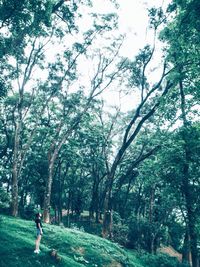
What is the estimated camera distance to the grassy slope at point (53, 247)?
569 inches

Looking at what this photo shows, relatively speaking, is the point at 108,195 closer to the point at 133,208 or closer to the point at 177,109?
the point at 177,109

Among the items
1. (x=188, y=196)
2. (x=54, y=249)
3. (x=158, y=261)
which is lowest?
(x=158, y=261)

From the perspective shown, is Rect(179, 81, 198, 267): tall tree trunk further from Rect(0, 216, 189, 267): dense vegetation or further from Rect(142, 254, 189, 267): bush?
Rect(142, 254, 189, 267): bush

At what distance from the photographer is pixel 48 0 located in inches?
575

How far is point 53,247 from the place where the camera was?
701 inches

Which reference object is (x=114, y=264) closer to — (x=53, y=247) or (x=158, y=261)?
(x=53, y=247)

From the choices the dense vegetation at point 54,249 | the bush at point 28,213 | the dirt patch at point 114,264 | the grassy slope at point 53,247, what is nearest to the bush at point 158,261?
the dense vegetation at point 54,249

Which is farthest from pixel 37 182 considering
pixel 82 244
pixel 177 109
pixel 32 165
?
pixel 177 109

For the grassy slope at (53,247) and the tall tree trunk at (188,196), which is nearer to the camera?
the grassy slope at (53,247)

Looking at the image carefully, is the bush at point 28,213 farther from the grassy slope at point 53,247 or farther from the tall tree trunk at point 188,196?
the tall tree trunk at point 188,196

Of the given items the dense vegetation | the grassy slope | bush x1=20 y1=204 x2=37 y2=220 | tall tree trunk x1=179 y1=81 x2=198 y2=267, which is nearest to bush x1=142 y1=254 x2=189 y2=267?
the dense vegetation

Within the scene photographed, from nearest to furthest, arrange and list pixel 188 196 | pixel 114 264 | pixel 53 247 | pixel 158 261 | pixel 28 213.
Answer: pixel 53 247 < pixel 114 264 < pixel 188 196 < pixel 158 261 < pixel 28 213

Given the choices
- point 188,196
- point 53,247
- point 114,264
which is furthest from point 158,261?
point 53,247

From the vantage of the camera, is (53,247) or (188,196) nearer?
(53,247)
